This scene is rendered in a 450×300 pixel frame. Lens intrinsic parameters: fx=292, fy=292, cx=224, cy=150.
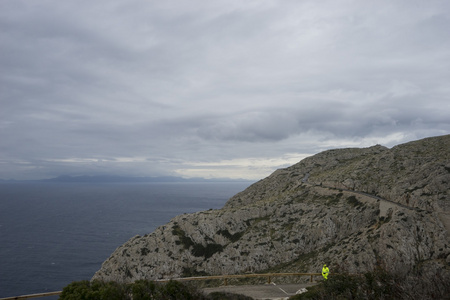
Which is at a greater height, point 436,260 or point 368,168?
point 368,168

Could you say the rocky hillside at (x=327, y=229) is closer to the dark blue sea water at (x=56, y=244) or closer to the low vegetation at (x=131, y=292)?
the dark blue sea water at (x=56, y=244)

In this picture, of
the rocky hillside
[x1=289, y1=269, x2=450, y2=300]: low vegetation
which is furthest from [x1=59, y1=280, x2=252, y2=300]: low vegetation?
the rocky hillside

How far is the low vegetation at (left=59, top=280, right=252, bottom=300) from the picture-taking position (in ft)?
40.1

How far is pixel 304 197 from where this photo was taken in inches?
2311

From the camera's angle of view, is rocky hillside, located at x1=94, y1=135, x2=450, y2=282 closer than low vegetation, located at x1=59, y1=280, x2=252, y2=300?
No

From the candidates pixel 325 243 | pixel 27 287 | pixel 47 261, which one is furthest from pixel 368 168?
pixel 47 261

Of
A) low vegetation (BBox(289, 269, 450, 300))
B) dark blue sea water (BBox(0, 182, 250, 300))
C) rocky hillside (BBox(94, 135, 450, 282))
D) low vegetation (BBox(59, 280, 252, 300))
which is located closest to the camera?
low vegetation (BBox(289, 269, 450, 300))

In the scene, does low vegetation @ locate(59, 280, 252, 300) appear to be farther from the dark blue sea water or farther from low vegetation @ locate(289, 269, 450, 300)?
the dark blue sea water

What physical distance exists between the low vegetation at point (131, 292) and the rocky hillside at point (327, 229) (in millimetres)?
29176

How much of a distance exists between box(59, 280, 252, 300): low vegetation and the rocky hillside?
29.2m

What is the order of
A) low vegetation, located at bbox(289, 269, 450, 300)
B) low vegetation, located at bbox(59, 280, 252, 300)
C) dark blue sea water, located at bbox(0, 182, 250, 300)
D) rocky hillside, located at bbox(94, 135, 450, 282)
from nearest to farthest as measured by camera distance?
low vegetation, located at bbox(289, 269, 450, 300), low vegetation, located at bbox(59, 280, 252, 300), rocky hillside, located at bbox(94, 135, 450, 282), dark blue sea water, located at bbox(0, 182, 250, 300)

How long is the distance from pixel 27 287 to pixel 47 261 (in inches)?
748

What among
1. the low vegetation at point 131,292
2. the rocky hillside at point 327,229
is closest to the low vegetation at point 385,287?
the low vegetation at point 131,292

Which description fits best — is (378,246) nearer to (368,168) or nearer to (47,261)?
(368,168)
